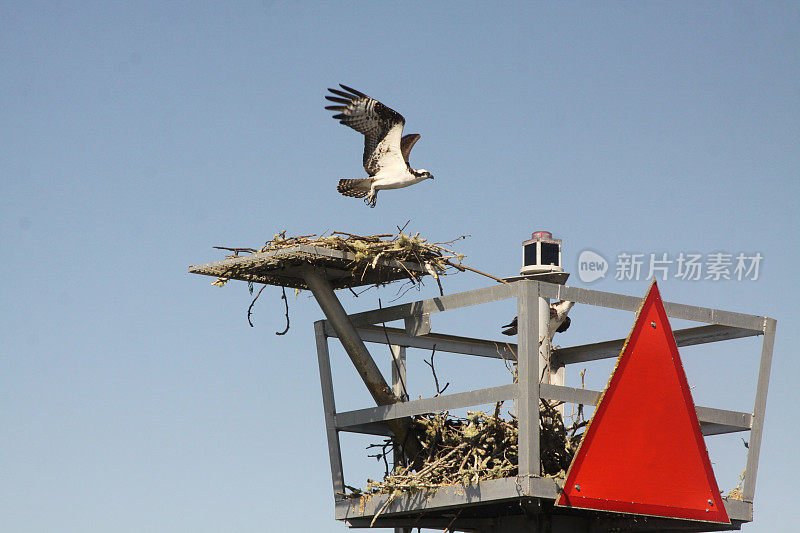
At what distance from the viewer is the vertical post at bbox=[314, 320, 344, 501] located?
1967 centimetres

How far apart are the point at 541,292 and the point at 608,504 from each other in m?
2.94

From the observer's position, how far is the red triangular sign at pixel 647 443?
669 inches

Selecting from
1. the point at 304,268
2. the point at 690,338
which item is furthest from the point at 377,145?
the point at 690,338

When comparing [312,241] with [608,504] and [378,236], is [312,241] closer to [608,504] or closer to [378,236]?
[378,236]

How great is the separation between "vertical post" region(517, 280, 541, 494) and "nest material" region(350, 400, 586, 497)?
0.75 meters

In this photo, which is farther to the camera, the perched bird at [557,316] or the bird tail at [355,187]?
the perched bird at [557,316]

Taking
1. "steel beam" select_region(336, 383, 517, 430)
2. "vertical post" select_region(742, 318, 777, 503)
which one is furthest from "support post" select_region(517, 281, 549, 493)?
"vertical post" select_region(742, 318, 777, 503)

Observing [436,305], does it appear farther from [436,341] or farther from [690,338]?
[690,338]

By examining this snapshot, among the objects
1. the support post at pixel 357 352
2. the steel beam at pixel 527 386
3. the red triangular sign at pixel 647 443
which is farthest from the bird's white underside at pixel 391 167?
the red triangular sign at pixel 647 443

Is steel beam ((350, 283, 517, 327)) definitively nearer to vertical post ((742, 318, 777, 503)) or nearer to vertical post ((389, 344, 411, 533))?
vertical post ((389, 344, 411, 533))

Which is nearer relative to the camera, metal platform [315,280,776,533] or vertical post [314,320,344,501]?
metal platform [315,280,776,533]

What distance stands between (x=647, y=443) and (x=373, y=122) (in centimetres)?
600

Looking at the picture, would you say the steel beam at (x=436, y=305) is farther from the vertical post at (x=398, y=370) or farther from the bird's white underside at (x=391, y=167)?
the bird's white underside at (x=391, y=167)

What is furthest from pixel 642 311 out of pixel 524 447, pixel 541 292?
pixel 524 447
